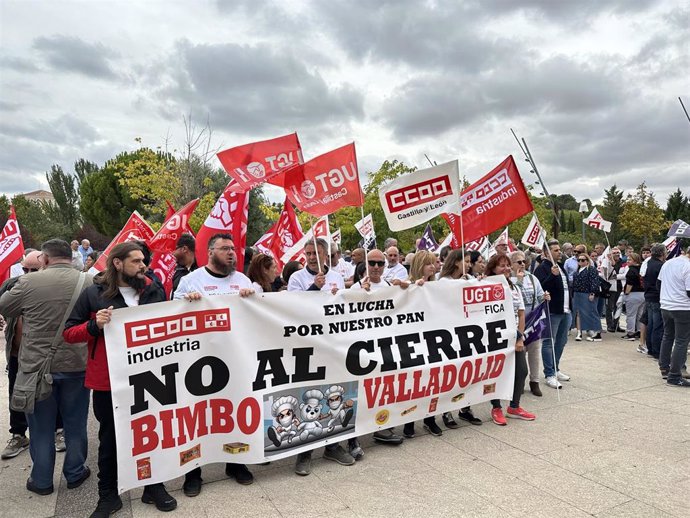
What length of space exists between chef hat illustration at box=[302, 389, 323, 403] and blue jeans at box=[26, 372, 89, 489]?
1.81 metres

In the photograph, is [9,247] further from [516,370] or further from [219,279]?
[516,370]

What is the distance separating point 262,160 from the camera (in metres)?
5.26

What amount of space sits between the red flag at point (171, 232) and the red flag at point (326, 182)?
6.56 feet

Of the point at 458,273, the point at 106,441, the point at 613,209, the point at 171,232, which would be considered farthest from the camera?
the point at 613,209

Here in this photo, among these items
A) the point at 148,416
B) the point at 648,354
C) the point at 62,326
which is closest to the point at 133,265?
the point at 62,326

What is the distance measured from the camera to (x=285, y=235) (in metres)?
9.35

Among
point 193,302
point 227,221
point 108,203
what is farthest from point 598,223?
point 108,203

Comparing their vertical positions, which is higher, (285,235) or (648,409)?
(285,235)

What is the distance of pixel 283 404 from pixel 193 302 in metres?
1.17

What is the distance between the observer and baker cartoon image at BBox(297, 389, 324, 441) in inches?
171

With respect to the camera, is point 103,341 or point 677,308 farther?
point 677,308

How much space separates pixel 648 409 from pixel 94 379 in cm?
601

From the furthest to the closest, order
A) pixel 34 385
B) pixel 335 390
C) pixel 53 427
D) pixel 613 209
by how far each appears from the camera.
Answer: pixel 613 209 < pixel 335 390 < pixel 53 427 < pixel 34 385

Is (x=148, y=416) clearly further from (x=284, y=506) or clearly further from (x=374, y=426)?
(x=374, y=426)
